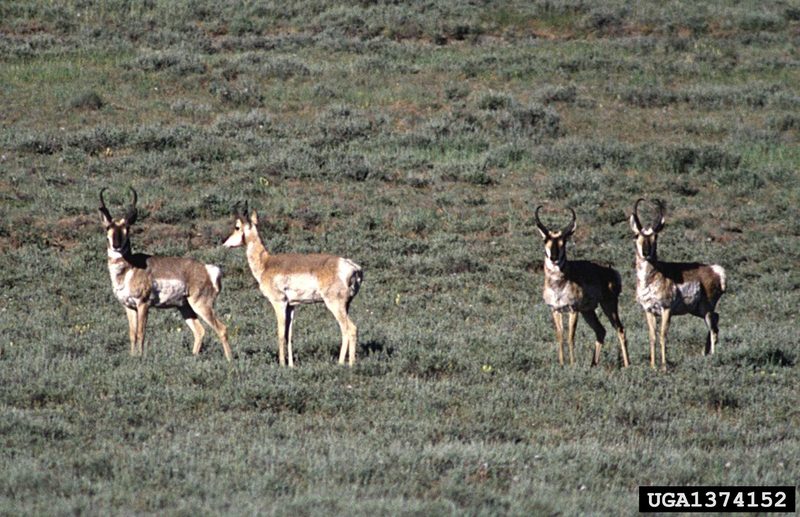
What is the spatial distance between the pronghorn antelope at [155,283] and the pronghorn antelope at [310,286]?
674 mm

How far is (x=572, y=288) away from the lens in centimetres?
1459

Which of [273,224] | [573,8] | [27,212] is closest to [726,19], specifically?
[573,8]

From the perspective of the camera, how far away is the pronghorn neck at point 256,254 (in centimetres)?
1448

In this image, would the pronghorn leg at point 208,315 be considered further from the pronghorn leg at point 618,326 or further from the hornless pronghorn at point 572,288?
the pronghorn leg at point 618,326

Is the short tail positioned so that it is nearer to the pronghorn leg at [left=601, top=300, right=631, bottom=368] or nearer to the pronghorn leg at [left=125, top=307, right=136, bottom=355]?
the pronghorn leg at [left=125, top=307, right=136, bottom=355]

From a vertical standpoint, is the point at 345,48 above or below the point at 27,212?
above

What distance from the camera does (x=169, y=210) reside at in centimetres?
2252

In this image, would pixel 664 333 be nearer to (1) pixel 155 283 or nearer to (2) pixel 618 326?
(2) pixel 618 326

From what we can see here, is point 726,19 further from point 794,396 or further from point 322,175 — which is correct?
point 794,396

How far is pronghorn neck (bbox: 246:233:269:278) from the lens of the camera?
570 inches

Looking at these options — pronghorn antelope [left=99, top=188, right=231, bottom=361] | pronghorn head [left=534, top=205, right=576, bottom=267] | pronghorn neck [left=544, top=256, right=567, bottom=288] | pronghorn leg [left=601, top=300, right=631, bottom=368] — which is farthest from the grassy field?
pronghorn head [left=534, top=205, right=576, bottom=267]

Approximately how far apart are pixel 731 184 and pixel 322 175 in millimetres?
8493

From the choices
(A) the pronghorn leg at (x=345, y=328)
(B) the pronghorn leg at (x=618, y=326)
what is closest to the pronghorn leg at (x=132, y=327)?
(A) the pronghorn leg at (x=345, y=328)

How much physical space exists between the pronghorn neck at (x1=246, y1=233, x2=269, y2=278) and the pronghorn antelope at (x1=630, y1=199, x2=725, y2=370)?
4483mm
